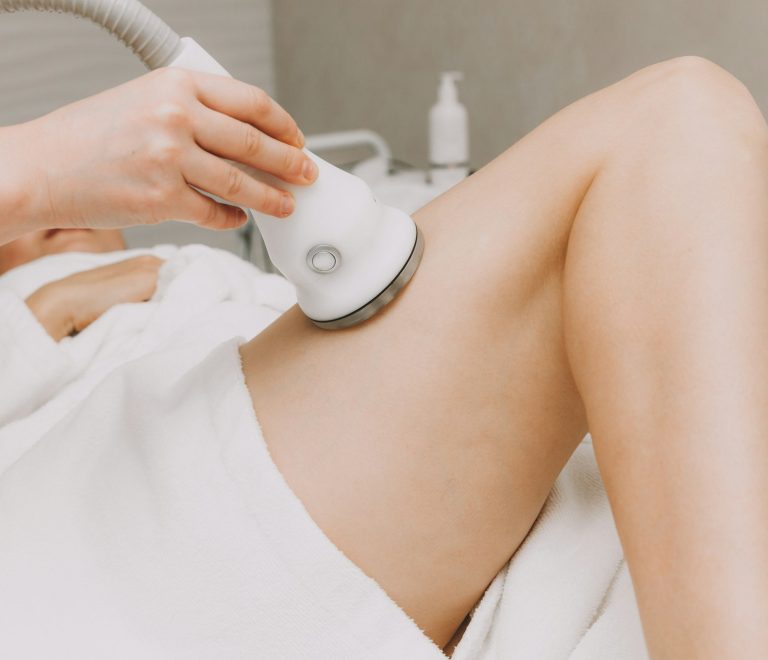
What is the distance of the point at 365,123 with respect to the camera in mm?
1818

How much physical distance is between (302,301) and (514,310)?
0.46ft

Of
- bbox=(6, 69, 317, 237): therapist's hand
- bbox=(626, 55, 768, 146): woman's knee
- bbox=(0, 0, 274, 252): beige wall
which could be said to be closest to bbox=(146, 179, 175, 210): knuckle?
bbox=(6, 69, 317, 237): therapist's hand

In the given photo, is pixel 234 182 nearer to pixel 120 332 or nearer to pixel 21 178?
pixel 21 178

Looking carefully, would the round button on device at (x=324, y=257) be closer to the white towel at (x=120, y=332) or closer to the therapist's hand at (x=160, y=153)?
the therapist's hand at (x=160, y=153)

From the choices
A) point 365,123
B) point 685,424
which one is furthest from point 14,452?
point 365,123

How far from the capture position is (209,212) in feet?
1.70

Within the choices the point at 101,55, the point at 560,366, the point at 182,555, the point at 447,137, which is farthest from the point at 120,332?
the point at 101,55

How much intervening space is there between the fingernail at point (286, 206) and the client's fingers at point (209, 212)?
0.13 ft

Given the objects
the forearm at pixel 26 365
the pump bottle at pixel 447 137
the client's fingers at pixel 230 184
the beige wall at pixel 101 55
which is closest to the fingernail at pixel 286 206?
the client's fingers at pixel 230 184

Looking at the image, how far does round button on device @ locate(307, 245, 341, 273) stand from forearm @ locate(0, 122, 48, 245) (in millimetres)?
168

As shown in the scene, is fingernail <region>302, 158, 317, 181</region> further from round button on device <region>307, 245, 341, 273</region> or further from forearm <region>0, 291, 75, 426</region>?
forearm <region>0, 291, 75, 426</region>

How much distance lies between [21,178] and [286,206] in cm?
16

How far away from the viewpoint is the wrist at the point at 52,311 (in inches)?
37.1

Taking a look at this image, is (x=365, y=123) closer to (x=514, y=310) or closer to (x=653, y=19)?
(x=653, y=19)
